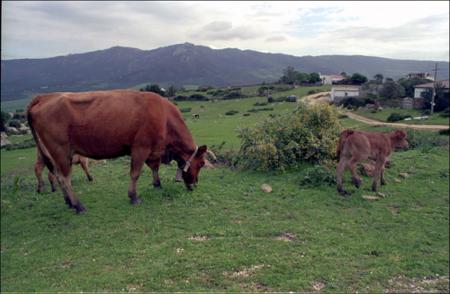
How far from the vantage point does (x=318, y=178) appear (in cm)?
1180

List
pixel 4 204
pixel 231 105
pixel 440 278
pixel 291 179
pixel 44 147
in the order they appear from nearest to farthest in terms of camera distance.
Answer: pixel 440 278, pixel 44 147, pixel 4 204, pixel 291 179, pixel 231 105

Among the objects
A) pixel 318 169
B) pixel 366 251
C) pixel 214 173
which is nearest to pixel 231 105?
pixel 214 173

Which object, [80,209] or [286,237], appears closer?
[286,237]

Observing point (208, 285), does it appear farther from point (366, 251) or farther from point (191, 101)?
point (191, 101)

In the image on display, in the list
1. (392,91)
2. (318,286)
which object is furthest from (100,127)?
(392,91)

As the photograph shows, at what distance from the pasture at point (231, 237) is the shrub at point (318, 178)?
0.25 metres

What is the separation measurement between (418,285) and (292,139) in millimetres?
7890

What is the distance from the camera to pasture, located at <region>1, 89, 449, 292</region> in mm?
6574

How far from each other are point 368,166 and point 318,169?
2.12 meters

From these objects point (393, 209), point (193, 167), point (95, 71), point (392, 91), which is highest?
point (95, 71)

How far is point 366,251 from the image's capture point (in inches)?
299

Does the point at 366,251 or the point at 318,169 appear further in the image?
the point at 318,169

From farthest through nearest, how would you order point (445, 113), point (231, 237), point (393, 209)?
point (445, 113)
point (393, 209)
point (231, 237)

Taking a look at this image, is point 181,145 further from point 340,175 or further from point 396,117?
point 396,117
